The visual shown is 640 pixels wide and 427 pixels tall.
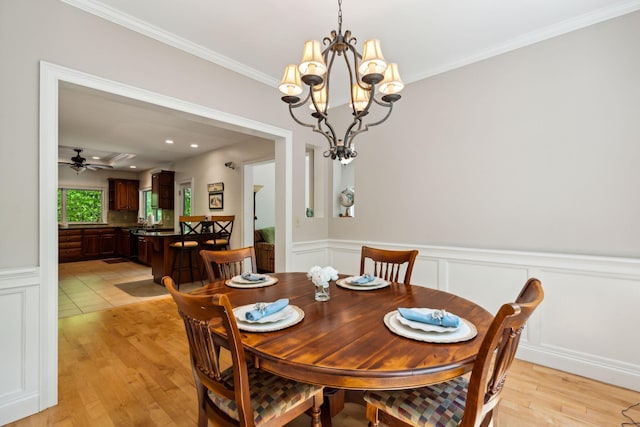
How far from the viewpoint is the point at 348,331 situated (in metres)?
1.20

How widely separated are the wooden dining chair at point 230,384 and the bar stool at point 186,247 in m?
3.75

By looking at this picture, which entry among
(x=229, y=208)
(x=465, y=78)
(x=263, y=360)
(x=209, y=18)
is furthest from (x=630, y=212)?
(x=229, y=208)

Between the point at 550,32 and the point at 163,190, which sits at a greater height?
the point at 550,32

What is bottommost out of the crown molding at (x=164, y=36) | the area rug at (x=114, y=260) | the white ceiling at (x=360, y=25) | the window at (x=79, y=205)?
the area rug at (x=114, y=260)

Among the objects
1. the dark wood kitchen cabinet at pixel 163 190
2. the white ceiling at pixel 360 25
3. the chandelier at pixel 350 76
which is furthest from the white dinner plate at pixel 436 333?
the dark wood kitchen cabinet at pixel 163 190

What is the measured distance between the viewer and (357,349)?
1.05 meters

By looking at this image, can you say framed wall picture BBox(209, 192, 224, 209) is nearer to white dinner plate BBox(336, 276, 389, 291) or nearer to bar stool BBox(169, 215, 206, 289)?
bar stool BBox(169, 215, 206, 289)

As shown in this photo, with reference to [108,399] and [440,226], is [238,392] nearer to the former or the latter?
[108,399]

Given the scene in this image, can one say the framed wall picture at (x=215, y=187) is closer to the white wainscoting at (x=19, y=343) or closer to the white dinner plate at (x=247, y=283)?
the white wainscoting at (x=19, y=343)

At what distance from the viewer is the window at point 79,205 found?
799 cm

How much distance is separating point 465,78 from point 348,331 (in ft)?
8.90

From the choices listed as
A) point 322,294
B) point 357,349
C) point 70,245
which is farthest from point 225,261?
point 70,245

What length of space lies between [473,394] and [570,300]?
1.97 metres

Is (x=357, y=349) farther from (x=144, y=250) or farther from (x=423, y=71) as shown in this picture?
(x=144, y=250)
